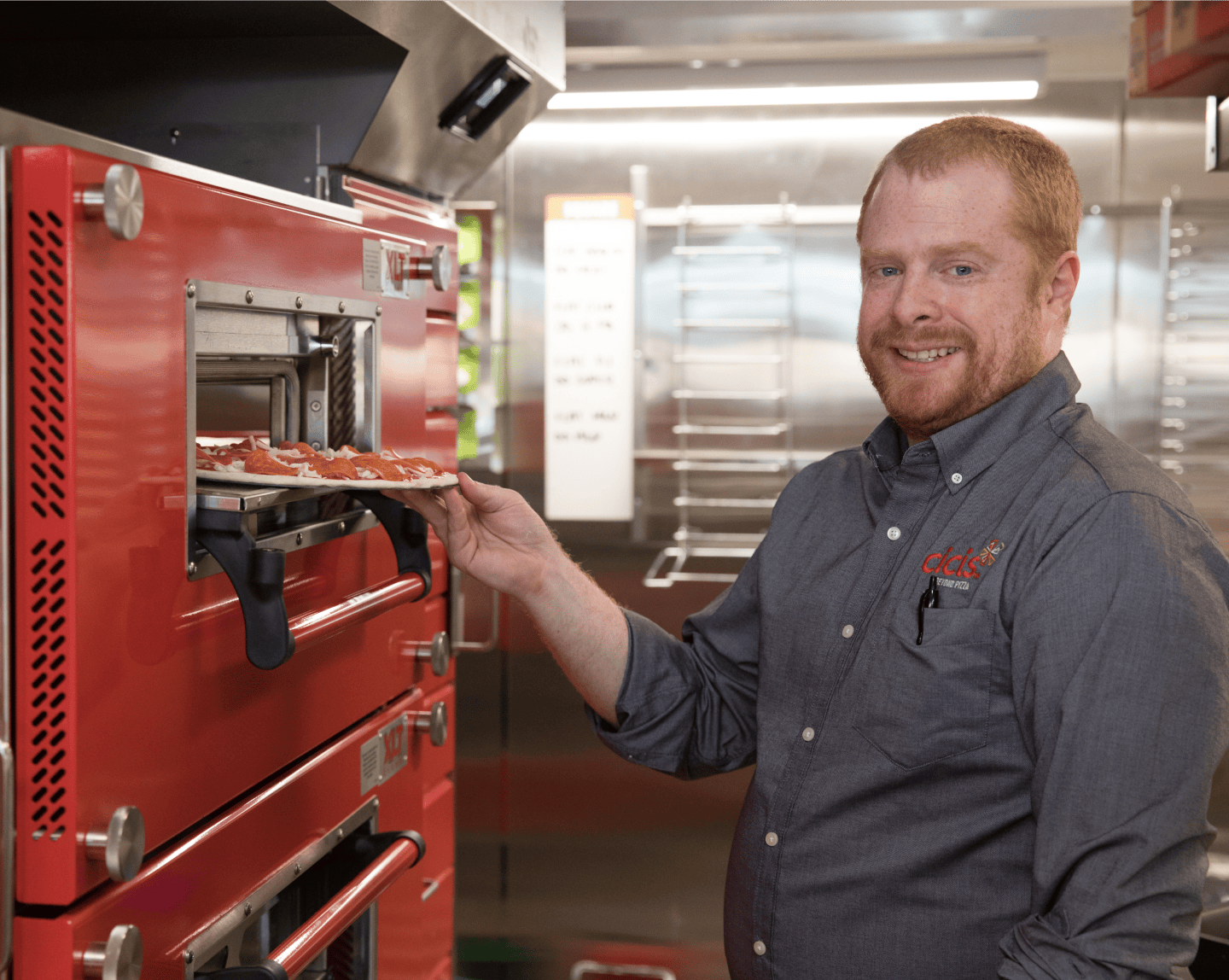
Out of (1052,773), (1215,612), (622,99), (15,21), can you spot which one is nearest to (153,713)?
(1052,773)

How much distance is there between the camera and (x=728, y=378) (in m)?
3.76

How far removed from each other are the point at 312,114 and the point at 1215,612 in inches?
62.5

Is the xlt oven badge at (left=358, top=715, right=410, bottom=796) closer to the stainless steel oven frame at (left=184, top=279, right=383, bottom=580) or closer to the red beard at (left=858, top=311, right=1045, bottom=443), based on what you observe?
the stainless steel oven frame at (left=184, top=279, right=383, bottom=580)

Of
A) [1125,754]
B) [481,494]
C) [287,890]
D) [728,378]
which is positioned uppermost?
[728,378]

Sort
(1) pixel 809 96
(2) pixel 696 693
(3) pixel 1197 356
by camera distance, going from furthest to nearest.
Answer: (3) pixel 1197 356 → (1) pixel 809 96 → (2) pixel 696 693

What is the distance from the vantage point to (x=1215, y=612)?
1.17 meters

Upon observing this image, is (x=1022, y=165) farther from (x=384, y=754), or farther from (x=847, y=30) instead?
(x=847, y=30)

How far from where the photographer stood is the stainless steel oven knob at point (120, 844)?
1.11 metres

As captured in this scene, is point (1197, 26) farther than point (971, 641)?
Yes

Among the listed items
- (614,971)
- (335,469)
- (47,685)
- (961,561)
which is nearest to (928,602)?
(961,561)

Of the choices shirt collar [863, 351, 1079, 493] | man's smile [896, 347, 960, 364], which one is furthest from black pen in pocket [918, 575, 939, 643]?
man's smile [896, 347, 960, 364]

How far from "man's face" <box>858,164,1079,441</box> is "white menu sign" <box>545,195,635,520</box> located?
7.65ft

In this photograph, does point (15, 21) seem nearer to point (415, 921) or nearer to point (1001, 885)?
point (415, 921)

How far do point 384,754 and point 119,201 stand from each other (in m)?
1.06
